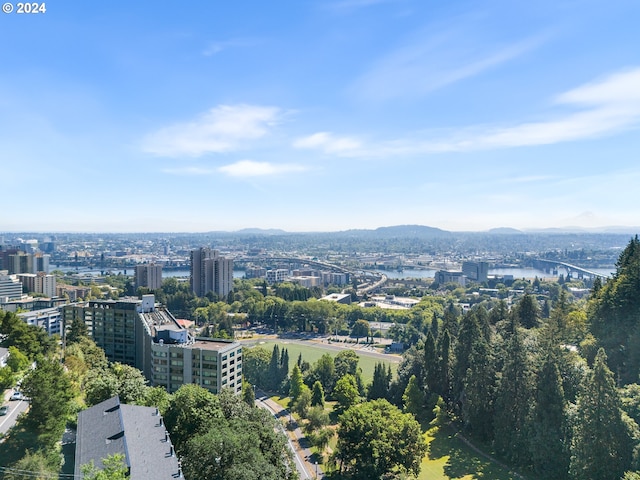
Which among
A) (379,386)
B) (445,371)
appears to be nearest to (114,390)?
(379,386)

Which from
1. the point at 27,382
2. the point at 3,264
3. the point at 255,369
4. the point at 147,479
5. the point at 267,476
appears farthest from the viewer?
the point at 3,264

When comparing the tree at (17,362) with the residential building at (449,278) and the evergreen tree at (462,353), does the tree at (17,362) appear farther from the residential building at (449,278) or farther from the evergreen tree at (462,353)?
the residential building at (449,278)

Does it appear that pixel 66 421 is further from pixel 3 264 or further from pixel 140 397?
pixel 3 264

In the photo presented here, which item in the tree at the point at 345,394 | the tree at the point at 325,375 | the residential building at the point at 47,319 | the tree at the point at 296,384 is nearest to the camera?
the tree at the point at 345,394

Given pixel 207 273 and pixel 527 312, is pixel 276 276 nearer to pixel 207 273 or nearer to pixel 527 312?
pixel 207 273

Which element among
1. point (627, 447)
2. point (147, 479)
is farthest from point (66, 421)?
point (627, 447)

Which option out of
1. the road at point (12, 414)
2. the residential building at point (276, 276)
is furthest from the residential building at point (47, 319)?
the residential building at point (276, 276)

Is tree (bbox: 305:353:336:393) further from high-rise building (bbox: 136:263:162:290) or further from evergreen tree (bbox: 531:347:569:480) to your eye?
high-rise building (bbox: 136:263:162:290)
